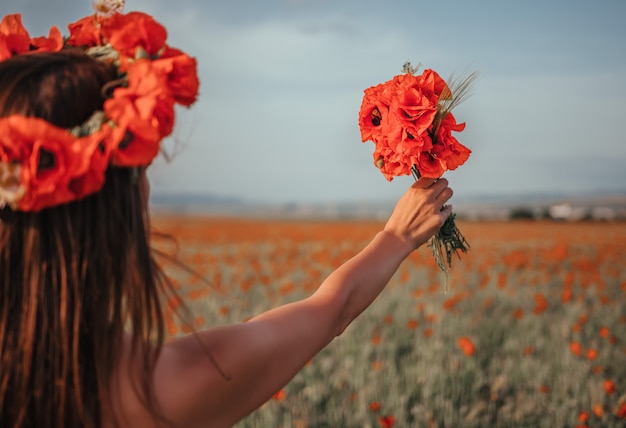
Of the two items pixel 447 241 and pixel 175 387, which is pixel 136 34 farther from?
pixel 447 241

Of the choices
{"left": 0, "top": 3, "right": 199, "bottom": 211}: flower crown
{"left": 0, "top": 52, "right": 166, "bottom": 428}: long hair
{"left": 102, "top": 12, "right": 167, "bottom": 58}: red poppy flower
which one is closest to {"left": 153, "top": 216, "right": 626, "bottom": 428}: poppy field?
{"left": 0, "top": 52, "right": 166, "bottom": 428}: long hair

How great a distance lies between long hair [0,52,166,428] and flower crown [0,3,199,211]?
0.20ft

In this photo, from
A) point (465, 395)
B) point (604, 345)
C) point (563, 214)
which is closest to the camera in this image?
point (465, 395)

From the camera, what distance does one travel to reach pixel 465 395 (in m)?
4.15

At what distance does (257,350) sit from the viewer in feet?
4.74

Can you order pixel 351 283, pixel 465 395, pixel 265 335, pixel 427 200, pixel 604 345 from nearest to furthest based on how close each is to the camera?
1. pixel 265 335
2. pixel 351 283
3. pixel 427 200
4. pixel 465 395
5. pixel 604 345

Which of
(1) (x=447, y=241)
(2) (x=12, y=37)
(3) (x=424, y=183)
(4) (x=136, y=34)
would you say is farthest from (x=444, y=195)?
(2) (x=12, y=37)

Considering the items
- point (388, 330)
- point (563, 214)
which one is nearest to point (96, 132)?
point (388, 330)

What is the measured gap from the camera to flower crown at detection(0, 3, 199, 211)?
4.33ft

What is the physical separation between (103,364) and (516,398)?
11.2 feet

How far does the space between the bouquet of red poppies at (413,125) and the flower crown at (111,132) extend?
679mm

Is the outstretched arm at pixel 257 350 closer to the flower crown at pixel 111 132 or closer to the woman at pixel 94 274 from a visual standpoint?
the woman at pixel 94 274

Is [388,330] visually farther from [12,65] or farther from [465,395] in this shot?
[12,65]

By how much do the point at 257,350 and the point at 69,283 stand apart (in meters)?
0.41
